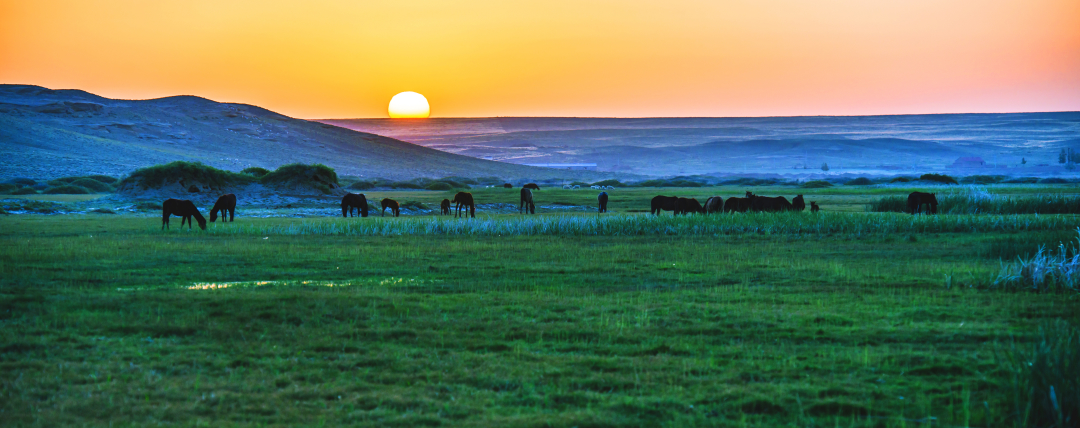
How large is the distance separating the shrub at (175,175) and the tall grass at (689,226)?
75.2 ft

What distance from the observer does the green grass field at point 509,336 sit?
730cm

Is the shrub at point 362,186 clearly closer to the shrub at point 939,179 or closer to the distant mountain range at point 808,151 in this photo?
the shrub at point 939,179

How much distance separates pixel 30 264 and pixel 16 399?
→ 11.1 m

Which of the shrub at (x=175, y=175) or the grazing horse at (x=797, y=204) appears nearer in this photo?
the grazing horse at (x=797, y=204)

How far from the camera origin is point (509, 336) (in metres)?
10.2

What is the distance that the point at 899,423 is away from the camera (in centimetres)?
694

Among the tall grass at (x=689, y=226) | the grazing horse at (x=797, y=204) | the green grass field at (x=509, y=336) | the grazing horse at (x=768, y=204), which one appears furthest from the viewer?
the grazing horse at (x=797, y=204)

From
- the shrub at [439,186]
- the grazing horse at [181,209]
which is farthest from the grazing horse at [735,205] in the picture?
the shrub at [439,186]

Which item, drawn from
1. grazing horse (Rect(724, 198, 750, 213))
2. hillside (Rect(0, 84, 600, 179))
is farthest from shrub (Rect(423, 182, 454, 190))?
grazing horse (Rect(724, 198, 750, 213))

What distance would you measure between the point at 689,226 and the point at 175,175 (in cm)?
3373

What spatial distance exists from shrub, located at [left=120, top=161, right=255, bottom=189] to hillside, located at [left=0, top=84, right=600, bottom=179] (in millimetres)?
28210

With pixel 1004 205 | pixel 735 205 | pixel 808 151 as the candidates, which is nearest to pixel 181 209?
pixel 735 205

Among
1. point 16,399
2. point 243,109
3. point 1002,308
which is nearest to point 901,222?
point 1002,308

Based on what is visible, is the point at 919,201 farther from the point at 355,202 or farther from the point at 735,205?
the point at 355,202
